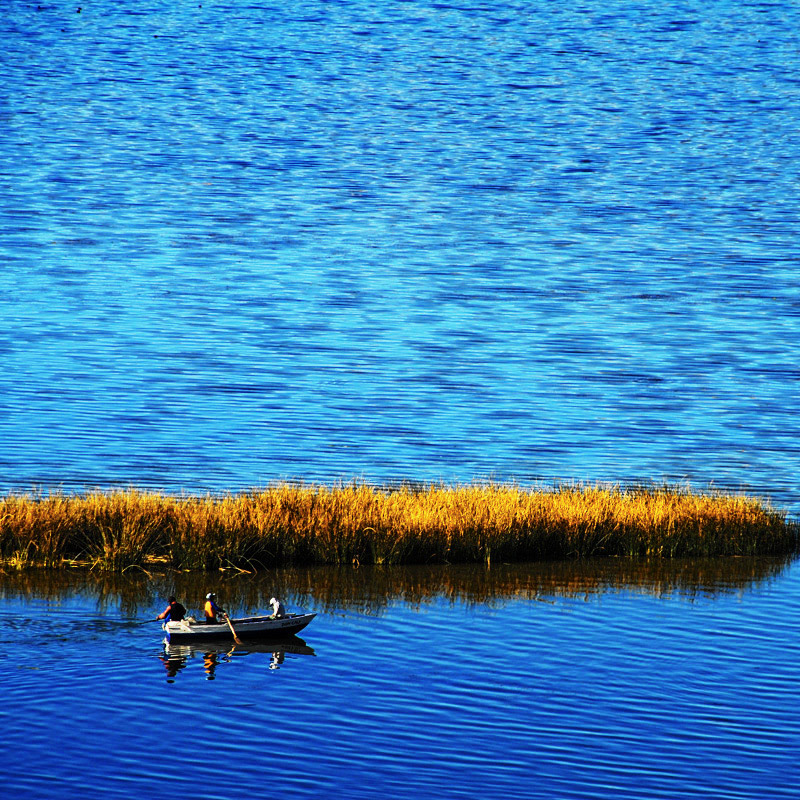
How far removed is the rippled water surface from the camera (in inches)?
1757

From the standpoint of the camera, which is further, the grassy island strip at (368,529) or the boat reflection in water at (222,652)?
the grassy island strip at (368,529)

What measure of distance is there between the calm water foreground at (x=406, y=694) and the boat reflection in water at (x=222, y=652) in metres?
0.04

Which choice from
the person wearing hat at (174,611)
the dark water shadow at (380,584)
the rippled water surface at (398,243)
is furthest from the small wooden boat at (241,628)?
the rippled water surface at (398,243)

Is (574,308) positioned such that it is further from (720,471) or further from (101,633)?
(101,633)

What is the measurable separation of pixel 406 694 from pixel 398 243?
276 ft

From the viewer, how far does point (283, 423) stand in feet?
154

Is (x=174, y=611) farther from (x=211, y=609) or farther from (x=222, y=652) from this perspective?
(x=222, y=652)

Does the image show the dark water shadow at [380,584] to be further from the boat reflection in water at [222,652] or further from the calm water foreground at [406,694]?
the boat reflection in water at [222,652]

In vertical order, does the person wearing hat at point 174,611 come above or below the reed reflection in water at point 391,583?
above

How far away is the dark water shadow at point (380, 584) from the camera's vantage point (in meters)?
21.8

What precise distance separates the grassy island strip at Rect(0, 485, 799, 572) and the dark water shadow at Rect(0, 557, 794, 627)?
0.42 m

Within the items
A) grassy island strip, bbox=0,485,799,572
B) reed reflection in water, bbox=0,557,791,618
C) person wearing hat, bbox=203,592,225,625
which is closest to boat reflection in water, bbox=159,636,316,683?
person wearing hat, bbox=203,592,225,625

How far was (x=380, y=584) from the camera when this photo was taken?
935 inches

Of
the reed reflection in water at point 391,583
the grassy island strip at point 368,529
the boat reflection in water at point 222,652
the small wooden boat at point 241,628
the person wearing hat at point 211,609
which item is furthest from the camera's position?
the grassy island strip at point 368,529
